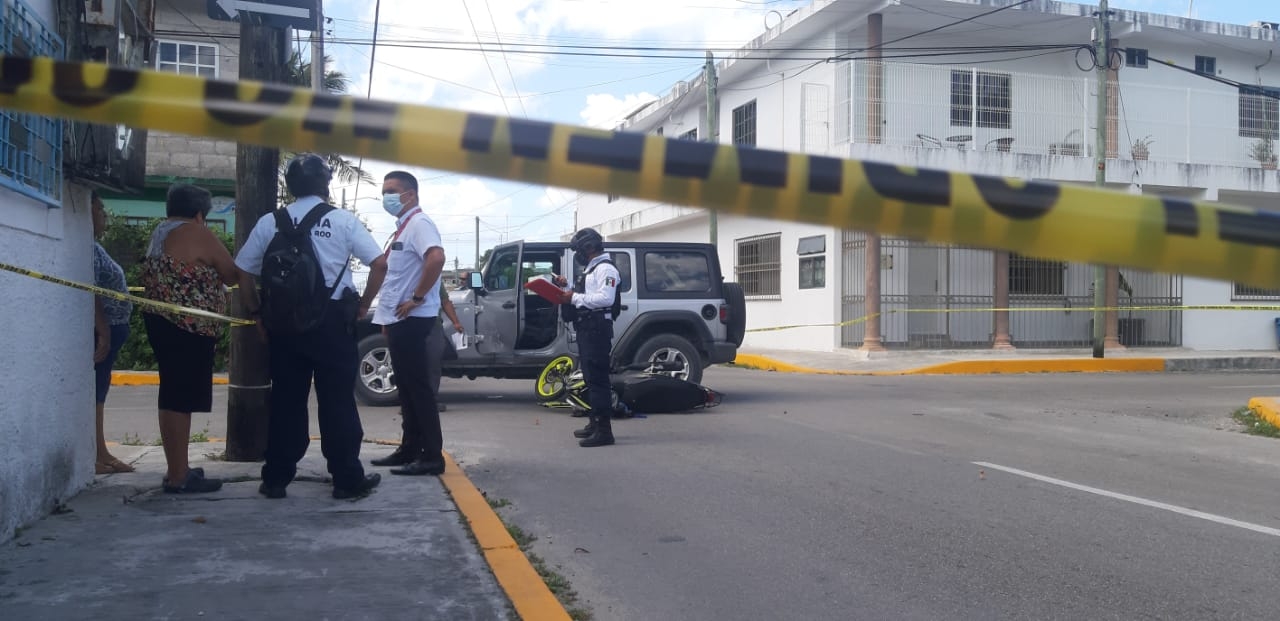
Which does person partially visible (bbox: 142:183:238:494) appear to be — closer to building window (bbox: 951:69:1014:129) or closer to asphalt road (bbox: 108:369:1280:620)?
asphalt road (bbox: 108:369:1280:620)

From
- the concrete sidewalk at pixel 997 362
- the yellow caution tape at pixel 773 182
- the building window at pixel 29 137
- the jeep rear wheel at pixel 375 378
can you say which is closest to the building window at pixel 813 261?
the concrete sidewalk at pixel 997 362

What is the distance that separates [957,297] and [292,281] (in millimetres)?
17885

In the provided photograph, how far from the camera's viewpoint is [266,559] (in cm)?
408

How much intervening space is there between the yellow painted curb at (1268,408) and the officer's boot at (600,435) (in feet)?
23.7

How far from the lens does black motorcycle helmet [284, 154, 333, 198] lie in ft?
17.1

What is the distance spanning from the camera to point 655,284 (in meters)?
11.5

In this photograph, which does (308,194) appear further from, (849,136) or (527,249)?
(849,136)

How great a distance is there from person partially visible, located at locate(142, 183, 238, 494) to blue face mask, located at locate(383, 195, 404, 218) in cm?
143

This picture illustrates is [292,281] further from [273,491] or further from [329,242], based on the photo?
[273,491]

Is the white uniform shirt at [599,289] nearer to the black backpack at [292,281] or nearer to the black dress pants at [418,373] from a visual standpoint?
the black dress pants at [418,373]

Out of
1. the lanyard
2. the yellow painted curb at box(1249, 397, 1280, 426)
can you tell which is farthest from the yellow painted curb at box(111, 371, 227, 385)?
the yellow painted curb at box(1249, 397, 1280, 426)

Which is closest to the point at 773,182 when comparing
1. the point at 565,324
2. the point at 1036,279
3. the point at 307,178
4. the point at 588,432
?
the point at 307,178

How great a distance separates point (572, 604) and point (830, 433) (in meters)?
5.39

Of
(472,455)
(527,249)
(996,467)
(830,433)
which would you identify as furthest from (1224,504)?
(527,249)
